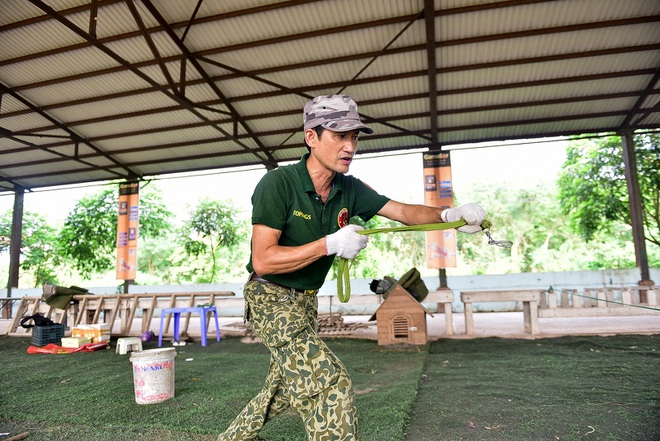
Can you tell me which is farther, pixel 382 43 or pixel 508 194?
pixel 508 194

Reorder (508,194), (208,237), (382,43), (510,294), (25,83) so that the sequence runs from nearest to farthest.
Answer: (510,294) < (382,43) < (25,83) < (208,237) < (508,194)

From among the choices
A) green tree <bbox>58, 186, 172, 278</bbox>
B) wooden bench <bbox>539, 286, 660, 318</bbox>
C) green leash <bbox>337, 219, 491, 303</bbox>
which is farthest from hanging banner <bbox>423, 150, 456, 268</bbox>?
green tree <bbox>58, 186, 172, 278</bbox>

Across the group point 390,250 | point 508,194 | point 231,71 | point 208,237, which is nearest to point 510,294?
point 231,71

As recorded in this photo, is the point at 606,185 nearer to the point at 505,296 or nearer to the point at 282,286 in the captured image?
the point at 505,296

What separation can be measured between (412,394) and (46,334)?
621cm

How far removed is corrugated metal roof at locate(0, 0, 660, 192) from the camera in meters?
8.30

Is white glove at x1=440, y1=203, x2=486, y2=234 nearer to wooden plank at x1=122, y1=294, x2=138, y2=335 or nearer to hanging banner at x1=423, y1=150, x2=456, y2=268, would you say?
wooden plank at x1=122, y1=294, x2=138, y2=335

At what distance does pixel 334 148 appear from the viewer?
181cm

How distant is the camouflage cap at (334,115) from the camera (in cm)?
175

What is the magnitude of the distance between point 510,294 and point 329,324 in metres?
3.13

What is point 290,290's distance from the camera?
1804 millimetres

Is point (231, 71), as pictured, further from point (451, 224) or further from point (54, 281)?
point (54, 281)

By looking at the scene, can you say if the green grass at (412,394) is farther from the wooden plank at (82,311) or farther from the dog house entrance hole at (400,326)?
the wooden plank at (82,311)

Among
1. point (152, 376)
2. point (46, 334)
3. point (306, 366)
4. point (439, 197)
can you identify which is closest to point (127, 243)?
point (46, 334)
